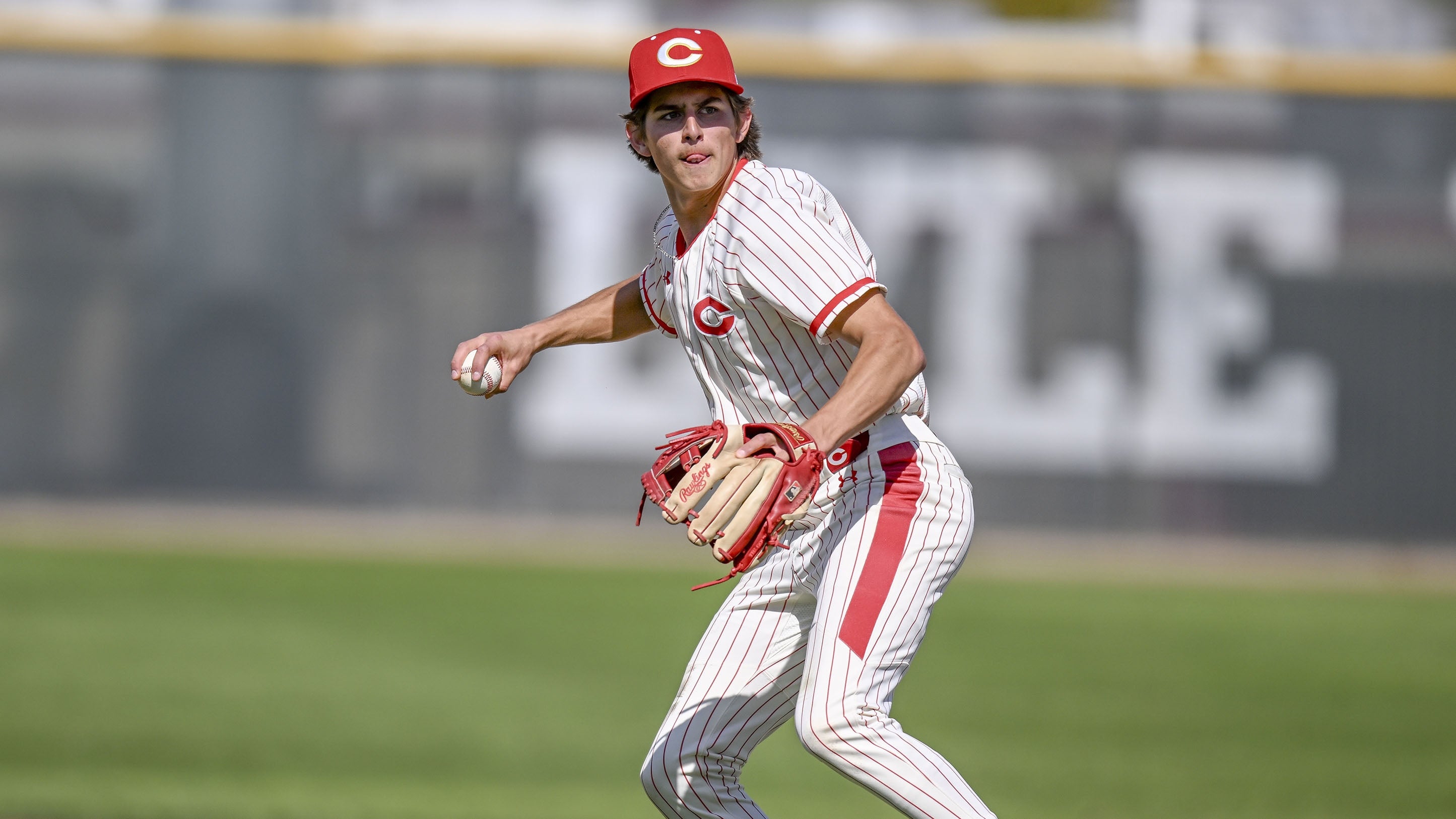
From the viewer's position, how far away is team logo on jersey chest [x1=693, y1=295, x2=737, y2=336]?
3186mm

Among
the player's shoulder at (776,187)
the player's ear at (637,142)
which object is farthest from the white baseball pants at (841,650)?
the player's ear at (637,142)

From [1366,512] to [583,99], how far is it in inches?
278

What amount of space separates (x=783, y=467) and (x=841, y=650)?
0.48 metres

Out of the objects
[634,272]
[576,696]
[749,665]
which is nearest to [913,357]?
[749,665]

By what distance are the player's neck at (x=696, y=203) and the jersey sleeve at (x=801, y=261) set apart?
10cm

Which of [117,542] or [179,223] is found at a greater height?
[179,223]

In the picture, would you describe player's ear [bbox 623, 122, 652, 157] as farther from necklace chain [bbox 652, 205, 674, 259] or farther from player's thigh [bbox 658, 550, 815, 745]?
player's thigh [bbox 658, 550, 815, 745]

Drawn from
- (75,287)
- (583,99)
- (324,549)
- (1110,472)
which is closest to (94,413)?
(75,287)

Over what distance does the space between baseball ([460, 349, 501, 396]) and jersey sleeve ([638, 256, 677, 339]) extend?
0.40 meters

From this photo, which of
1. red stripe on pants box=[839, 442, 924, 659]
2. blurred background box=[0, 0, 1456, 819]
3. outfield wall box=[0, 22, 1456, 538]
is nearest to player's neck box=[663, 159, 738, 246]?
red stripe on pants box=[839, 442, 924, 659]

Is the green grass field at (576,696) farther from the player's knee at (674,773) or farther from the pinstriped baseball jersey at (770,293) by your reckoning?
the pinstriped baseball jersey at (770,293)

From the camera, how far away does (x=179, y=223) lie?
12.2 metres

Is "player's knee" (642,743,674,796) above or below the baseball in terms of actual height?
below

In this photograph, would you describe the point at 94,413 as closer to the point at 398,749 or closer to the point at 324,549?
the point at 324,549
